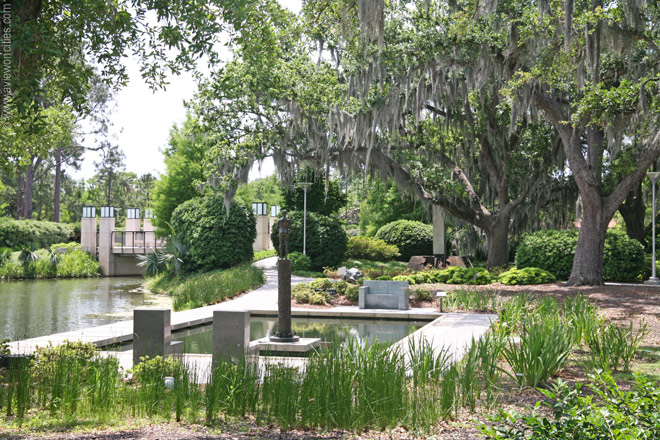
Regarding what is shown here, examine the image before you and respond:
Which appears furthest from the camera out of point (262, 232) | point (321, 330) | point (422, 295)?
point (262, 232)

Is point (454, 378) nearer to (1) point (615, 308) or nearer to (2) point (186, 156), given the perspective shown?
(1) point (615, 308)

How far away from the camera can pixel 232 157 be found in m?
21.4

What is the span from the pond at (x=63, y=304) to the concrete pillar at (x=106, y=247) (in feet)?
13.2

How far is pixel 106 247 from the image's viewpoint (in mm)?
31141

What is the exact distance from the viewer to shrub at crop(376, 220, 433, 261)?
31453mm

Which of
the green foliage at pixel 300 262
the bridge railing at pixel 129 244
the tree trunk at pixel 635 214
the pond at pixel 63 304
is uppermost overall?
the tree trunk at pixel 635 214

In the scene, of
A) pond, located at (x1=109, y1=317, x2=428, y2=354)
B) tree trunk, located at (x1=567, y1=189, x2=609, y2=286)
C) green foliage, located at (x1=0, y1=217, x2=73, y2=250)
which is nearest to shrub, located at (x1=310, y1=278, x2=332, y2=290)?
pond, located at (x1=109, y1=317, x2=428, y2=354)

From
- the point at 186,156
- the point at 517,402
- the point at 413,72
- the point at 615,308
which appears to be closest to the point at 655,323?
the point at 615,308

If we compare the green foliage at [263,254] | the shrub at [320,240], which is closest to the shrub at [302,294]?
the shrub at [320,240]

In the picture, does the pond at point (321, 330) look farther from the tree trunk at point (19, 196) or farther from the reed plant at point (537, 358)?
the tree trunk at point (19, 196)

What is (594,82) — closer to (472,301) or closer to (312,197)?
(472,301)

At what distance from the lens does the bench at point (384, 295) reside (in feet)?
47.5

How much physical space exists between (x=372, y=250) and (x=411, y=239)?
2490 mm

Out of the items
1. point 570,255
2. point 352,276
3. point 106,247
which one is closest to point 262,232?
point 106,247
